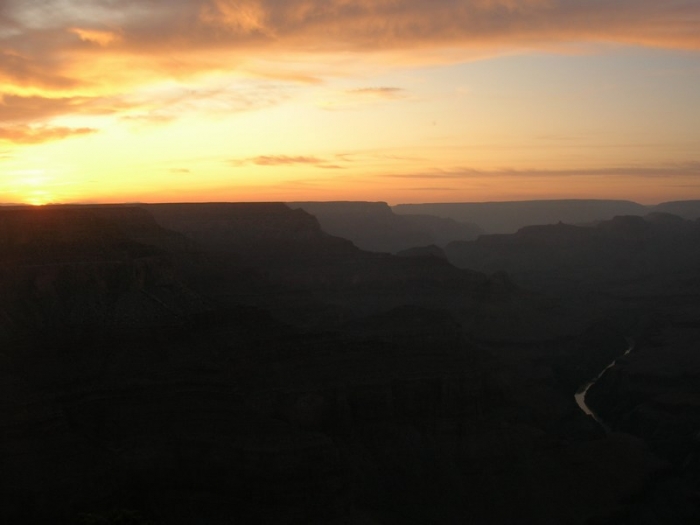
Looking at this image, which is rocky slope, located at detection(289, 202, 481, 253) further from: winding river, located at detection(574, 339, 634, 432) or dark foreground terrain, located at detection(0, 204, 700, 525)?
dark foreground terrain, located at detection(0, 204, 700, 525)

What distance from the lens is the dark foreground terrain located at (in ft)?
134

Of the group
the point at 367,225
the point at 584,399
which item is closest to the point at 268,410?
the point at 584,399

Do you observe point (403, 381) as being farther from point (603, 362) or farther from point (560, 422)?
point (603, 362)

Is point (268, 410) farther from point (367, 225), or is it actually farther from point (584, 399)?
point (367, 225)

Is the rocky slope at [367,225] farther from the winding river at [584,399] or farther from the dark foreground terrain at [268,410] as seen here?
the dark foreground terrain at [268,410]

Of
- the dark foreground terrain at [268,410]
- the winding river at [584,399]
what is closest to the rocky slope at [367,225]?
the winding river at [584,399]

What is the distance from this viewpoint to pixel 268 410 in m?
47.3

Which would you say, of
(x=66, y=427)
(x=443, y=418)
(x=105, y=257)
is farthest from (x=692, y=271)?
(x=66, y=427)

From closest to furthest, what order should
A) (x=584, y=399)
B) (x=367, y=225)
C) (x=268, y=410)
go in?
1. (x=268, y=410)
2. (x=584, y=399)
3. (x=367, y=225)

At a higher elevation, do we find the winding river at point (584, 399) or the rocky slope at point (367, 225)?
the rocky slope at point (367, 225)

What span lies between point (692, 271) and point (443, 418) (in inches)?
3116

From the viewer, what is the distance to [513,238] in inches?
5969

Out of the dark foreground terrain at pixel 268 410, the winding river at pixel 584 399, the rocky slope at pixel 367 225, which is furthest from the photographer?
the rocky slope at pixel 367 225

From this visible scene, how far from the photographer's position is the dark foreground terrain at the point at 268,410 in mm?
40750
